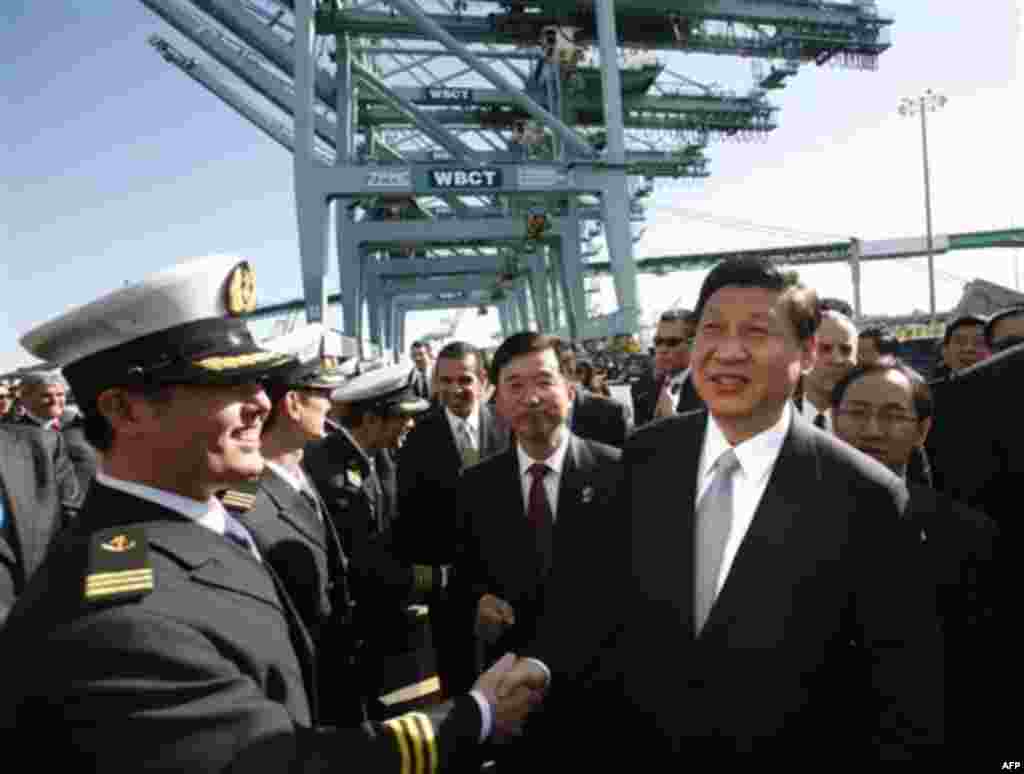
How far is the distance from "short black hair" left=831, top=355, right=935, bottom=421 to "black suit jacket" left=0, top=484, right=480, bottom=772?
2113 mm

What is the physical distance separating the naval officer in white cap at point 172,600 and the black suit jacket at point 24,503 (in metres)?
0.95

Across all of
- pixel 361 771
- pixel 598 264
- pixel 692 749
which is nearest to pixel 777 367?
pixel 692 749

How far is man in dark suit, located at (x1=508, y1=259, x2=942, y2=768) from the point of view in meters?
1.58

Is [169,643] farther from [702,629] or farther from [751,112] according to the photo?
[751,112]

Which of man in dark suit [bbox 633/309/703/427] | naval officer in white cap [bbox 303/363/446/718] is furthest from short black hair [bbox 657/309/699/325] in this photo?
naval officer in white cap [bbox 303/363/446/718]

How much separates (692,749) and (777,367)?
100 centimetres

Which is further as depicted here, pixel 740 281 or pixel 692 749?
pixel 740 281

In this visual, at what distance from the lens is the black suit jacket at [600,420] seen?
4895 millimetres

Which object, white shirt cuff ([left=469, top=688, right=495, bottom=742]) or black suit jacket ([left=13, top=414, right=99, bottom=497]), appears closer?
white shirt cuff ([left=469, top=688, right=495, bottom=742])

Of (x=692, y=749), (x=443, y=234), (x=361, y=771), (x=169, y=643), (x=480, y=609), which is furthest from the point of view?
(x=443, y=234)

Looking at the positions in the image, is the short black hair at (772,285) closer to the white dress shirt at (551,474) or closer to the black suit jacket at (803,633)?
the black suit jacket at (803,633)

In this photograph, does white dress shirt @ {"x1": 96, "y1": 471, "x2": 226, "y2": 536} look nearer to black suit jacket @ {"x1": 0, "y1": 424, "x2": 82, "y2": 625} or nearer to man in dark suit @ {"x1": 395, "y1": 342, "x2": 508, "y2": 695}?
black suit jacket @ {"x1": 0, "y1": 424, "x2": 82, "y2": 625}

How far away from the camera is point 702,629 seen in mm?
1677

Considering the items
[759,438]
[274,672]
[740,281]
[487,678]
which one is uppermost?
[740,281]
